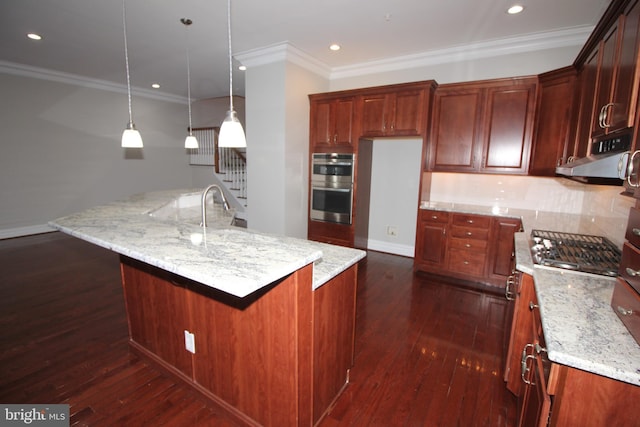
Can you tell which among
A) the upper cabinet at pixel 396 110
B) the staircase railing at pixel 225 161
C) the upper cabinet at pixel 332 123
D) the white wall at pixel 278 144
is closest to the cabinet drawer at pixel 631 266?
the upper cabinet at pixel 396 110

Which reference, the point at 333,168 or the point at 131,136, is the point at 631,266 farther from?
the point at 333,168

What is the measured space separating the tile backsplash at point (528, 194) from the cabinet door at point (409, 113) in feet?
2.98

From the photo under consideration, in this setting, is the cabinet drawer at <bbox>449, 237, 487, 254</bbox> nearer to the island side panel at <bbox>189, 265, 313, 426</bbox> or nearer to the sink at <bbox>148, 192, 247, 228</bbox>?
the sink at <bbox>148, 192, 247, 228</bbox>

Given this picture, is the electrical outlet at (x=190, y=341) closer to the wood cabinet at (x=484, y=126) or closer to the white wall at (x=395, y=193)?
the wood cabinet at (x=484, y=126)

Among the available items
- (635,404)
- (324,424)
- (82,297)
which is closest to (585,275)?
(635,404)

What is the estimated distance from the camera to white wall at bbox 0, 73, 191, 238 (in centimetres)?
497

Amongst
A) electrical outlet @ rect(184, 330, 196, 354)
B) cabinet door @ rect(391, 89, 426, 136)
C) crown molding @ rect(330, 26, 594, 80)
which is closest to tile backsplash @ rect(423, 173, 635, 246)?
cabinet door @ rect(391, 89, 426, 136)

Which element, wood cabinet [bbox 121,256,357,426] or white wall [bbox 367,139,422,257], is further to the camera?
white wall [bbox 367,139,422,257]

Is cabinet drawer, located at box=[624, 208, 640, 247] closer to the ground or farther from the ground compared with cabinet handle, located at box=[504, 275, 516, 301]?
farther from the ground

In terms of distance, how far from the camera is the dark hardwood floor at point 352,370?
1.78 metres

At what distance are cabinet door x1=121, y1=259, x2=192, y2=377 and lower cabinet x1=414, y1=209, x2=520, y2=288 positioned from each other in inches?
115

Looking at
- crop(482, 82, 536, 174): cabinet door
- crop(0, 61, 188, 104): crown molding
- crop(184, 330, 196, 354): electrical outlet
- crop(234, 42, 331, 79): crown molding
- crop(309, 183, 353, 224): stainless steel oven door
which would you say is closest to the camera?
crop(184, 330, 196, 354): electrical outlet

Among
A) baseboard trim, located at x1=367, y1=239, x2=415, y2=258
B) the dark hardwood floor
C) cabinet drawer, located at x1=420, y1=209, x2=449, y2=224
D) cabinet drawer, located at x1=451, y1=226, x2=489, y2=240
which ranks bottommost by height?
the dark hardwood floor

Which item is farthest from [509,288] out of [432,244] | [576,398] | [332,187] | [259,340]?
[332,187]
